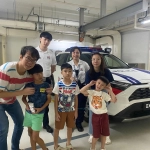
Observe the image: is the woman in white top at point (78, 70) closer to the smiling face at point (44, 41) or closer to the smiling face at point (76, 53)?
the smiling face at point (76, 53)

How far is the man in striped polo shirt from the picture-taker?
158cm

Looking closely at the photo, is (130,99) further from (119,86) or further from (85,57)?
(85,57)

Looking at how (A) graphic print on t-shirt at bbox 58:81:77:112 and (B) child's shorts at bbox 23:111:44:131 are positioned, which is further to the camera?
(A) graphic print on t-shirt at bbox 58:81:77:112

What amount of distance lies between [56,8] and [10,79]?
16.5 ft

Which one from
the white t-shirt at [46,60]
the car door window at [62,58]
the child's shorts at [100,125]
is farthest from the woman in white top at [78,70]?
the car door window at [62,58]

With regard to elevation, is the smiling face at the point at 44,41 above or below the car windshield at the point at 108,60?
above

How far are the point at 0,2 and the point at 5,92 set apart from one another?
5041 mm

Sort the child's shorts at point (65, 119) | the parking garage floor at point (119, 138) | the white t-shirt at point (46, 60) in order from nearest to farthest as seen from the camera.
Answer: the child's shorts at point (65, 119) < the parking garage floor at point (119, 138) < the white t-shirt at point (46, 60)

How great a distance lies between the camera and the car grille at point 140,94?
251 centimetres

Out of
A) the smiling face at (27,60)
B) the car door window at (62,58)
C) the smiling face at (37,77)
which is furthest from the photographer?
the car door window at (62,58)

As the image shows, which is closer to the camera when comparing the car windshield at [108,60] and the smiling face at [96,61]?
the smiling face at [96,61]

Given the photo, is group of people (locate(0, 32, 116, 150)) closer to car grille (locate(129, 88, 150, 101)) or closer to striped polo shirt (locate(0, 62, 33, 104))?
striped polo shirt (locate(0, 62, 33, 104))

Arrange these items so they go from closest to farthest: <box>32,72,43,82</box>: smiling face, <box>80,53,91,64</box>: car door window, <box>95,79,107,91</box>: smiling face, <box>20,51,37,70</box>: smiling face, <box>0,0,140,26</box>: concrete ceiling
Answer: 1. <box>20,51,37,70</box>: smiling face
2. <box>32,72,43,82</box>: smiling face
3. <box>95,79,107,91</box>: smiling face
4. <box>80,53,91,64</box>: car door window
5. <box>0,0,140,26</box>: concrete ceiling

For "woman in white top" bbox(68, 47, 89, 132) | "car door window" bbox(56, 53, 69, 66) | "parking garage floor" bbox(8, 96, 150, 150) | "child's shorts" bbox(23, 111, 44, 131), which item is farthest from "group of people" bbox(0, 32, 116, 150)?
"car door window" bbox(56, 53, 69, 66)
